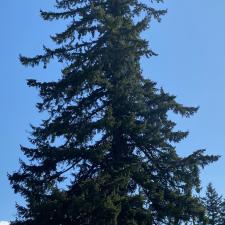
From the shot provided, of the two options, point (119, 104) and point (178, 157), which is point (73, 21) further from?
point (178, 157)

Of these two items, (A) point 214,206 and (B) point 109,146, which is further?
(A) point 214,206

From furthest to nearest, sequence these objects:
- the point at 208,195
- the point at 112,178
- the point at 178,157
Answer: the point at 208,195, the point at 178,157, the point at 112,178

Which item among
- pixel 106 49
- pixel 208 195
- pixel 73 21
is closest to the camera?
pixel 106 49

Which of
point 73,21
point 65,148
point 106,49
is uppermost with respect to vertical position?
point 73,21

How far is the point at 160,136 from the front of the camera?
17.9 metres

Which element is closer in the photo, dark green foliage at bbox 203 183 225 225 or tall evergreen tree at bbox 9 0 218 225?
tall evergreen tree at bbox 9 0 218 225

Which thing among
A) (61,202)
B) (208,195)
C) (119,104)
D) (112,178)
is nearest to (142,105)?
(119,104)

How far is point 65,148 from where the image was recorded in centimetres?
1705

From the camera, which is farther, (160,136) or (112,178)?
(160,136)

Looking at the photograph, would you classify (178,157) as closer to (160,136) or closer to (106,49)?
(160,136)

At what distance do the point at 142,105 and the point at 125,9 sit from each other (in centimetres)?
554

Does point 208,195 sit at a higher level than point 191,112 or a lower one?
higher

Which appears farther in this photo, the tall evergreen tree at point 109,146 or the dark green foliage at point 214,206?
the dark green foliage at point 214,206

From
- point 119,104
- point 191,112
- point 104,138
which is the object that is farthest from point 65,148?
point 191,112
